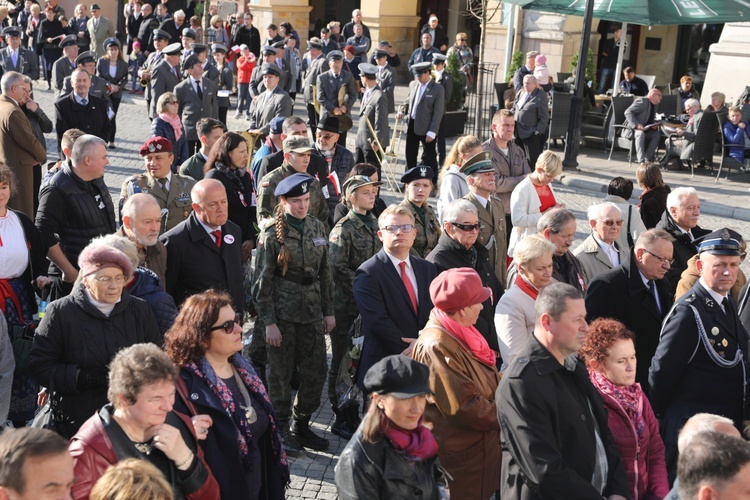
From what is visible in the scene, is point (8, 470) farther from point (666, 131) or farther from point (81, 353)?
point (666, 131)

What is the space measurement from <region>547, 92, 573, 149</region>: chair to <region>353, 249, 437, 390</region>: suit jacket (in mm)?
12571

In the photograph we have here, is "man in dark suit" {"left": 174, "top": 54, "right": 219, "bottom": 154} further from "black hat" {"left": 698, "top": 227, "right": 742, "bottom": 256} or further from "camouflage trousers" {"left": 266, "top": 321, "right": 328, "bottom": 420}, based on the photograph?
"black hat" {"left": 698, "top": 227, "right": 742, "bottom": 256}

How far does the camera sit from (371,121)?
14.7 metres

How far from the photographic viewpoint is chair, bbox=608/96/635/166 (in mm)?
18062

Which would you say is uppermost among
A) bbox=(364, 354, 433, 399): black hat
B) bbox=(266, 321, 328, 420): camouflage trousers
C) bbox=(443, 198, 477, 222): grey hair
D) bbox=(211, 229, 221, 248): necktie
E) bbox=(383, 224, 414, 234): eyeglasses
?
bbox=(443, 198, 477, 222): grey hair

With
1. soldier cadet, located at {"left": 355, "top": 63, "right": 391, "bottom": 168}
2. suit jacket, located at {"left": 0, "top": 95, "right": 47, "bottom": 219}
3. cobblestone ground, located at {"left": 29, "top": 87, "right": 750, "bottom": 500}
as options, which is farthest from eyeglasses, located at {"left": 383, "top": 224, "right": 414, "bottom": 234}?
soldier cadet, located at {"left": 355, "top": 63, "right": 391, "bottom": 168}

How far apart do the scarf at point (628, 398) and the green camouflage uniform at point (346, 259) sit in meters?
2.71

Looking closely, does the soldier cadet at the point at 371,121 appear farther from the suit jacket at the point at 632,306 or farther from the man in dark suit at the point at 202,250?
the suit jacket at the point at 632,306

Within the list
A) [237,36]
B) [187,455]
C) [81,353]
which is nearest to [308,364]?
[81,353]

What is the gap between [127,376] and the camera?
4055 mm

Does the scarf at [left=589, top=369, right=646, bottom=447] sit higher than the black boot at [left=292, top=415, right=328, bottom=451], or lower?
higher

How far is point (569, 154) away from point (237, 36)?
13145 millimetres

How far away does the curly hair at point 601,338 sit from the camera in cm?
491

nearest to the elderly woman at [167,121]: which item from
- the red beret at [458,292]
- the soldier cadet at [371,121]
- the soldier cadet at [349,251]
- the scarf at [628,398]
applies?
the soldier cadet at [371,121]
